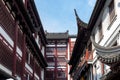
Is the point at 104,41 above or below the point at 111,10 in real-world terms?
below

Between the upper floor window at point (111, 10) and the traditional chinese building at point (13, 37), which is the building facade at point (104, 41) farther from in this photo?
the traditional chinese building at point (13, 37)

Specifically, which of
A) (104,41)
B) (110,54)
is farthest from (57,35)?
(110,54)

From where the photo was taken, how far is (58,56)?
69812mm

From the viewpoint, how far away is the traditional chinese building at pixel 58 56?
68.3m

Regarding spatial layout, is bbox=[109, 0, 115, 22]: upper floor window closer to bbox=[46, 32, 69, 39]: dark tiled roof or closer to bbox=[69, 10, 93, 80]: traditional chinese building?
bbox=[69, 10, 93, 80]: traditional chinese building

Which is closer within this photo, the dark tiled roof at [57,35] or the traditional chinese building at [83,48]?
the traditional chinese building at [83,48]

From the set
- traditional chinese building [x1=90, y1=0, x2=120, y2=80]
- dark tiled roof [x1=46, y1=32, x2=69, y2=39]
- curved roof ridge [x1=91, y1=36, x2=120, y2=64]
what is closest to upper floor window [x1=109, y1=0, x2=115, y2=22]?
traditional chinese building [x1=90, y1=0, x2=120, y2=80]

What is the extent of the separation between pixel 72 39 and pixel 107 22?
4565 centimetres

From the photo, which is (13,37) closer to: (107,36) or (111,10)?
(107,36)

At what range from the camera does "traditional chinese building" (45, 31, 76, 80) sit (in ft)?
224

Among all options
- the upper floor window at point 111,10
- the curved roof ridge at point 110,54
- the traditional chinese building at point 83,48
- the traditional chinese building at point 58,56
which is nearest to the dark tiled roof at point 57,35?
the traditional chinese building at point 58,56

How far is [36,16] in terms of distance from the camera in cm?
4503

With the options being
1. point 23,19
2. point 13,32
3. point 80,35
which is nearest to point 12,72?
point 13,32

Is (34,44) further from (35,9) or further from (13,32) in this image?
(13,32)
